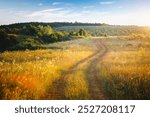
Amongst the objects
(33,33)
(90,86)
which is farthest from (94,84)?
(33,33)

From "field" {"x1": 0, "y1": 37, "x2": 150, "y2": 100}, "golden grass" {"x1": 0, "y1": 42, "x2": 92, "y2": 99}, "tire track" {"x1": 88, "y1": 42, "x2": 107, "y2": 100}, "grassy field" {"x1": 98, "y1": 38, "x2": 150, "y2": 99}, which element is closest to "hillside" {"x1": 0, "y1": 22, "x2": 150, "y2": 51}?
"golden grass" {"x1": 0, "y1": 42, "x2": 92, "y2": 99}

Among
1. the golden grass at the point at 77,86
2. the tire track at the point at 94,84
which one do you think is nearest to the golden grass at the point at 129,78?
the tire track at the point at 94,84

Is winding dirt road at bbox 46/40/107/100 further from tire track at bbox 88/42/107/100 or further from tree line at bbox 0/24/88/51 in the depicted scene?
tree line at bbox 0/24/88/51

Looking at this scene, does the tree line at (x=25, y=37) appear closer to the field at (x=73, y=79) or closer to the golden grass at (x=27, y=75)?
the golden grass at (x=27, y=75)

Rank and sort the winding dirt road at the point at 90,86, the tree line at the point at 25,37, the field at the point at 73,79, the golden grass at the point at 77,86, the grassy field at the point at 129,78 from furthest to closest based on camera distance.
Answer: the tree line at the point at 25,37, the winding dirt road at the point at 90,86, the golden grass at the point at 77,86, the field at the point at 73,79, the grassy field at the point at 129,78

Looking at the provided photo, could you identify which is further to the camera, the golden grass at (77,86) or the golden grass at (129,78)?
the golden grass at (77,86)

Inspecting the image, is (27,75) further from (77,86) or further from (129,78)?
(129,78)

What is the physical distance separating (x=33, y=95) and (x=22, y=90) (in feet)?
1.08

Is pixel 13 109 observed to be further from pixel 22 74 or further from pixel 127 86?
pixel 127 86

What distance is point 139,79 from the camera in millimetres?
9352

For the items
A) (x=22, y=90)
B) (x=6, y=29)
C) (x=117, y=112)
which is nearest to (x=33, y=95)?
(x=22, y=90)

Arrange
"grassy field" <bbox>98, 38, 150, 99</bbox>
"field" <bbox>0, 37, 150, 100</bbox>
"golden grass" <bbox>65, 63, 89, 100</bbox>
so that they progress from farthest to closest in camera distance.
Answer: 1. "golden grass" <bbox>65, 63, 89, 100</bbox>
2. "field" <bbox>0, 37, 150, 100</bbox>
3. "grassy field" <bbox>98, 38, 150, 99</bbox>

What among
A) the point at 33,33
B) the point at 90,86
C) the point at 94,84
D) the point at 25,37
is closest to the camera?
the point at 90,86

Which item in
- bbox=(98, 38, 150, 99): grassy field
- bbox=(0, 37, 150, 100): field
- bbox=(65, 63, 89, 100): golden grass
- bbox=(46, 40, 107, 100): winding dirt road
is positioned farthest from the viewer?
bbox=(46, 40, 107, 100): winding dirt road
